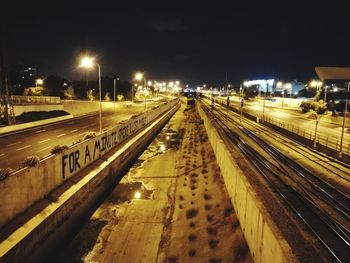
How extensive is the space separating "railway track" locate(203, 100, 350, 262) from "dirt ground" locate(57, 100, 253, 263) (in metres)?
2.98

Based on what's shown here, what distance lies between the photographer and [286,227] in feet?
38.4

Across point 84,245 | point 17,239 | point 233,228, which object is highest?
point 17,239

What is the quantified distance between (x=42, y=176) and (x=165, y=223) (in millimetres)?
6987

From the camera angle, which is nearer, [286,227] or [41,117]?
[286,227]

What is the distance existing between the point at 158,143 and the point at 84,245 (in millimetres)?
26666

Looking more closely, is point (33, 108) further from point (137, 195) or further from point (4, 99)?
point (137, 195)

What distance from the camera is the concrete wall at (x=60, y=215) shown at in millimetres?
10764

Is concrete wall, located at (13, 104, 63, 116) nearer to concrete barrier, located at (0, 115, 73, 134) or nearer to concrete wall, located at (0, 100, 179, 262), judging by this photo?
concrete barrier, located at (0, 115, 73, 134)

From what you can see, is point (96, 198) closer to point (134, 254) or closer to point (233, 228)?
point (134, 254)

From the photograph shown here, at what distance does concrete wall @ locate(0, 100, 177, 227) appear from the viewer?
464 inches

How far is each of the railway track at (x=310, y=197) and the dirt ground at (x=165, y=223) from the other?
2.98 meters

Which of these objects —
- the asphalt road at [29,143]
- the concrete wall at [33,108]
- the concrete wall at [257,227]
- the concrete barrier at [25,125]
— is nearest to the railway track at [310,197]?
the concrete wall at [257,227]

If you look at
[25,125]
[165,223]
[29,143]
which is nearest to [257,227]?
[165,223]

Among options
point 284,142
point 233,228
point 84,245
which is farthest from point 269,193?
point 284,142
